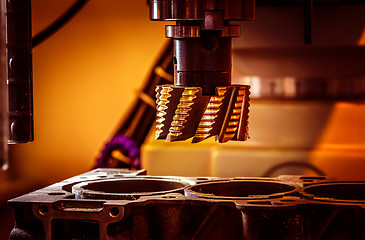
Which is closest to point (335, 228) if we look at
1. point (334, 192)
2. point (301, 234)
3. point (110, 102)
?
point (301, 234)

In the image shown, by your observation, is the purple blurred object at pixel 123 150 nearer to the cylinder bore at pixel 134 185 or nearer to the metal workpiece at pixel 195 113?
the cylinder bore at pixel 134 185

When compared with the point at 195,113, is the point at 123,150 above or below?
below

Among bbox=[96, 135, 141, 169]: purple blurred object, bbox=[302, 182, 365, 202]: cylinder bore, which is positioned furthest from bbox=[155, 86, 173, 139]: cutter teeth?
bbox=[96, 135, 141, 169]: purple blurred object

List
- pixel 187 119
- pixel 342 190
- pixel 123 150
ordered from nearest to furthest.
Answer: pixel 187 119
pixel 342 190
pixel 123 150

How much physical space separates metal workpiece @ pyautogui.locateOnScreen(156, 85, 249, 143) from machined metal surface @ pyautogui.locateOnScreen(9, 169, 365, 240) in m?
0.15

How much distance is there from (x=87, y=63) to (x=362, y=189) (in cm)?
238

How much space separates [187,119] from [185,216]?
22cm

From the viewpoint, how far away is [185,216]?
1498mm

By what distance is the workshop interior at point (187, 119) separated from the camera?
Result: 1.45 metres

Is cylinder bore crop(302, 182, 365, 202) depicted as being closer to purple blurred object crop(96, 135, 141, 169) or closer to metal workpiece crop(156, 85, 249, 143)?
metal workpiece crop(156, 85, 249, 143)

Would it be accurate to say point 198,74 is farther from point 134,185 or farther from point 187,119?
point 134,185

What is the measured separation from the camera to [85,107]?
3.85 metres

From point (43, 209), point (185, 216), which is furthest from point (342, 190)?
point (43, 209)

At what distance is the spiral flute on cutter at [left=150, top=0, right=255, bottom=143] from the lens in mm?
1430
